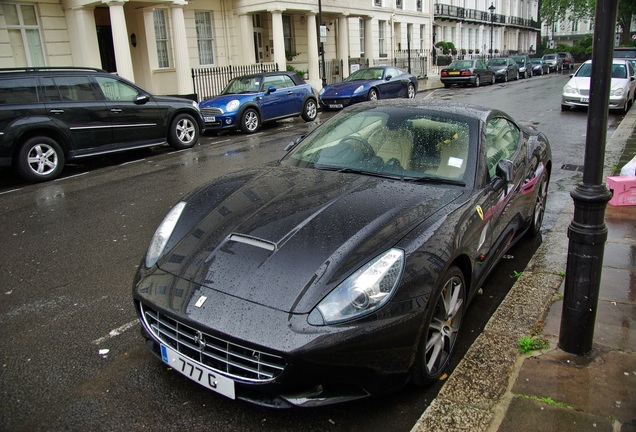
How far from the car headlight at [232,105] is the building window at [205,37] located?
9610 millimetres

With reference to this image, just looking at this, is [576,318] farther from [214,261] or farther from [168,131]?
[168,131]

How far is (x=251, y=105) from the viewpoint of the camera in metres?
14.1

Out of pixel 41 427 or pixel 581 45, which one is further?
pixel 581 45

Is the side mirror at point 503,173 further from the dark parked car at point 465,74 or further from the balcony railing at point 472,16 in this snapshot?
the balcony railing at point 472,16

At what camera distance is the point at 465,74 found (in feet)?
95.4

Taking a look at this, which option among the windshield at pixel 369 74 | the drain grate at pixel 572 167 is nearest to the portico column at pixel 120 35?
the windshield at pixel 369 74

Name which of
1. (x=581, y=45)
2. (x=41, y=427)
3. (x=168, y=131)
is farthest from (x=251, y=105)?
(x=581, y=45)

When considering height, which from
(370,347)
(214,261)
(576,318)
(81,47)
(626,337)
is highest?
(81,47)

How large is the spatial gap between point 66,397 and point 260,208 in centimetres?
151

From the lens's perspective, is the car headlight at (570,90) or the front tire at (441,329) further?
the car headlight at (570,90)

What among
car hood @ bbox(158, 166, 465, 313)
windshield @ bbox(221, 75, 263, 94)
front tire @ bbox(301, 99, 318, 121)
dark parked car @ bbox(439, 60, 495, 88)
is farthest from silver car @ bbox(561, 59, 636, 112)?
car hood @ bbox(158, 166, 465, 313)

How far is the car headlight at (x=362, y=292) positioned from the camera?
8.06ft

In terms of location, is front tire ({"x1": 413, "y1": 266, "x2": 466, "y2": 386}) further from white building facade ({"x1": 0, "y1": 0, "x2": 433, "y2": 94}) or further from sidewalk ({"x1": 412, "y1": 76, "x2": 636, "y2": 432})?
white building facade ({"x1": 0, "y1": 0, "x2": 433, "y2": 94})

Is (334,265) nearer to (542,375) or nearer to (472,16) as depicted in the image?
(542,375)
